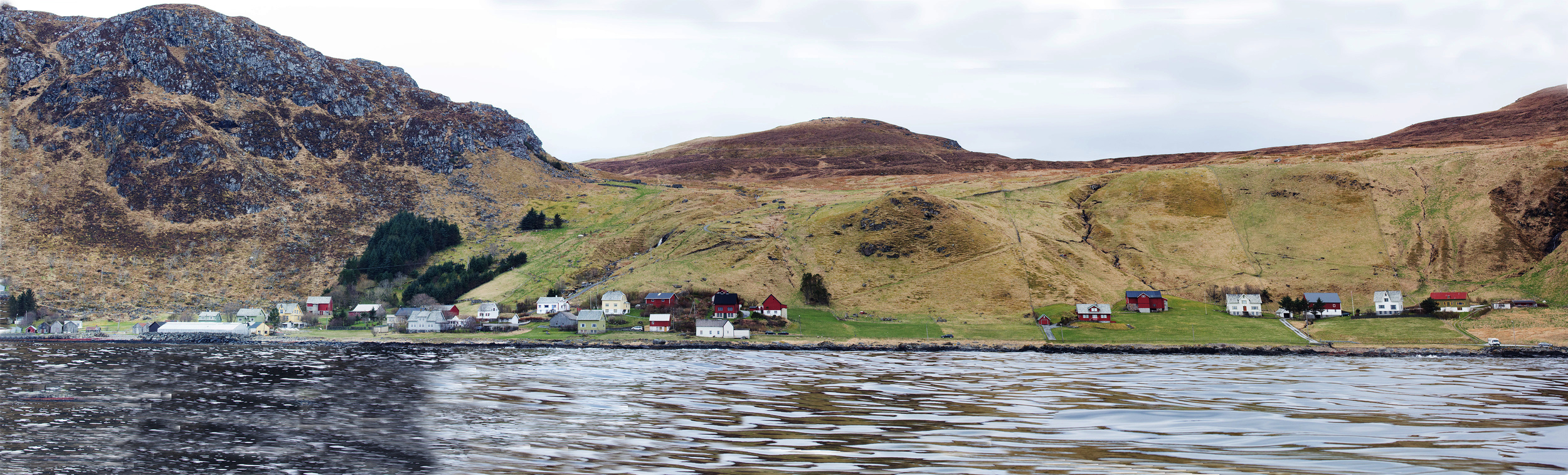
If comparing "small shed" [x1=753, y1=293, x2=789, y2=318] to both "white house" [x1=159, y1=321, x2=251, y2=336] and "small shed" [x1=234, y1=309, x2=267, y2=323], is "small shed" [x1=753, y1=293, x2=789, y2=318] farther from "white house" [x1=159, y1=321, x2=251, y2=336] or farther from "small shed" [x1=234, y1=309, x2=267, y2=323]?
"small shed" [x1=234, y1=309, x2=267, y2=323]

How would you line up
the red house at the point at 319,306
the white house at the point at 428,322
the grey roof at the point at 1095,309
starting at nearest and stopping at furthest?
the grey roof at the point at 1095,309
the white house at the point at 428,322
the red house at the point at 319,306

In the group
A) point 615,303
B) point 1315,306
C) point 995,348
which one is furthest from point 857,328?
point 1315,306

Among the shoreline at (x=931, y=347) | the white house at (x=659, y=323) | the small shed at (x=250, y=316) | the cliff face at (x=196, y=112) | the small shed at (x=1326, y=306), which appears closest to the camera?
the shoreline at (x=931, y=347)

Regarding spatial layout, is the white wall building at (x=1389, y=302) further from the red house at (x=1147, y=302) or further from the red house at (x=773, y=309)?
the red house at (x=773, y=309)

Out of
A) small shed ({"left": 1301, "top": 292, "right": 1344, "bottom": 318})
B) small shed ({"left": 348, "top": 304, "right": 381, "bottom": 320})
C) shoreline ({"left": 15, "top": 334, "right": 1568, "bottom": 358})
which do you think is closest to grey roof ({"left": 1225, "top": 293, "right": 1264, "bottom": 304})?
small shed ({"left": 1301, "top": 292, "right": 1344, "bottom": 318})

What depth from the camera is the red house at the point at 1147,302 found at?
106 m

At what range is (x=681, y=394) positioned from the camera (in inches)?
1601

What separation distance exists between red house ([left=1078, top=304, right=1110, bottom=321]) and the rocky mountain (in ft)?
381

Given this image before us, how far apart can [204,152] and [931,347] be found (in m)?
147

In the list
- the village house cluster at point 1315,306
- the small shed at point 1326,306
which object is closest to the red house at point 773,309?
the village house cluster at point 1315,306

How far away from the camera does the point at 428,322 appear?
108m

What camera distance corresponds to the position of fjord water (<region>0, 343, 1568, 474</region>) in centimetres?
2109

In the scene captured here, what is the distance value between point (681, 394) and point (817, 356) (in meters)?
35.4

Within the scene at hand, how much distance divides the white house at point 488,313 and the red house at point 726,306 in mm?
31923
